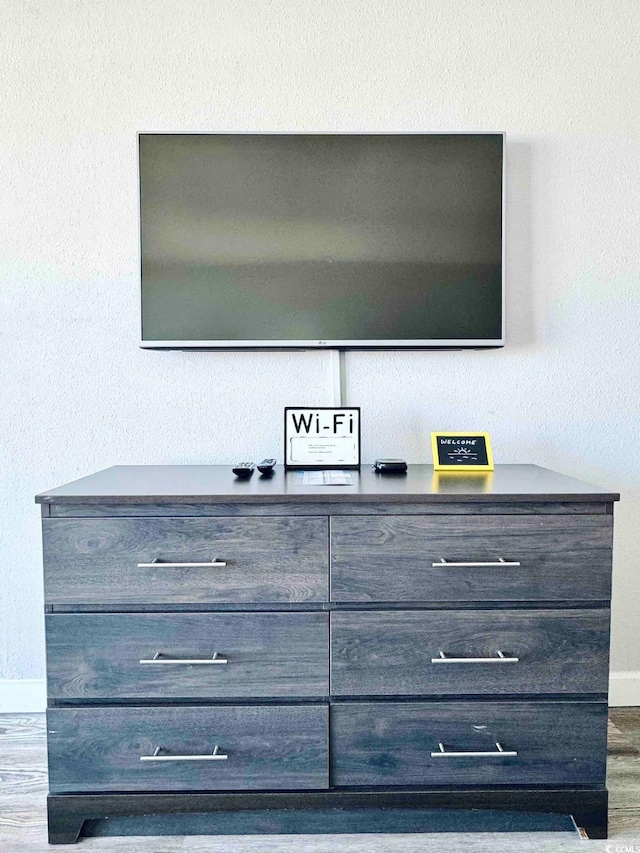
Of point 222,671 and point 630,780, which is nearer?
point 222,671

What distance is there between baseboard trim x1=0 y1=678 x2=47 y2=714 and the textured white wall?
0.14 feet

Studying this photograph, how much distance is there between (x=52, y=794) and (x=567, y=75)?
7.79 feet

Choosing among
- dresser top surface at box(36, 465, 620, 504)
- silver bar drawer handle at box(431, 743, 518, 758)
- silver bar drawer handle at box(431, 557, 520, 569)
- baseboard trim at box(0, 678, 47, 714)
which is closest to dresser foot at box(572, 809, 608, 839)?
silver bar drawer handle at box(431, 743, 518, 758)

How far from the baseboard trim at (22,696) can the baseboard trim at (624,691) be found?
1791 mm

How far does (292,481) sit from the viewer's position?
166 cm

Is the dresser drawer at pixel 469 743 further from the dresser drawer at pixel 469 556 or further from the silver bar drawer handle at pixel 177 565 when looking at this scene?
the silver bar drawer handle at pixel 177 565

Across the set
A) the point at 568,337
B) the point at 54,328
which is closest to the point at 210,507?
the point at 54,328

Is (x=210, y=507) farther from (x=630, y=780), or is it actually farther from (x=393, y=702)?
(x=630, y=780)

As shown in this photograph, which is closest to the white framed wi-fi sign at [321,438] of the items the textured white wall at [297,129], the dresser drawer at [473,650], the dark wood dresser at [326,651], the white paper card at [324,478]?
the white paper card at [324,478]

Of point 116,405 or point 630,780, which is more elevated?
point 116,405

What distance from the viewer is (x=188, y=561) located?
149cm

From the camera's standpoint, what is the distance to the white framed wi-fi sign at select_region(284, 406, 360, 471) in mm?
1844

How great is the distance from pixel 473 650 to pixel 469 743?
212 mm

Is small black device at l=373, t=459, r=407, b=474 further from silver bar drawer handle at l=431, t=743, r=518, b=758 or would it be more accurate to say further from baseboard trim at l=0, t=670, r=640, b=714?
baseboard trim at l=0, t=670, r=640, b=714
